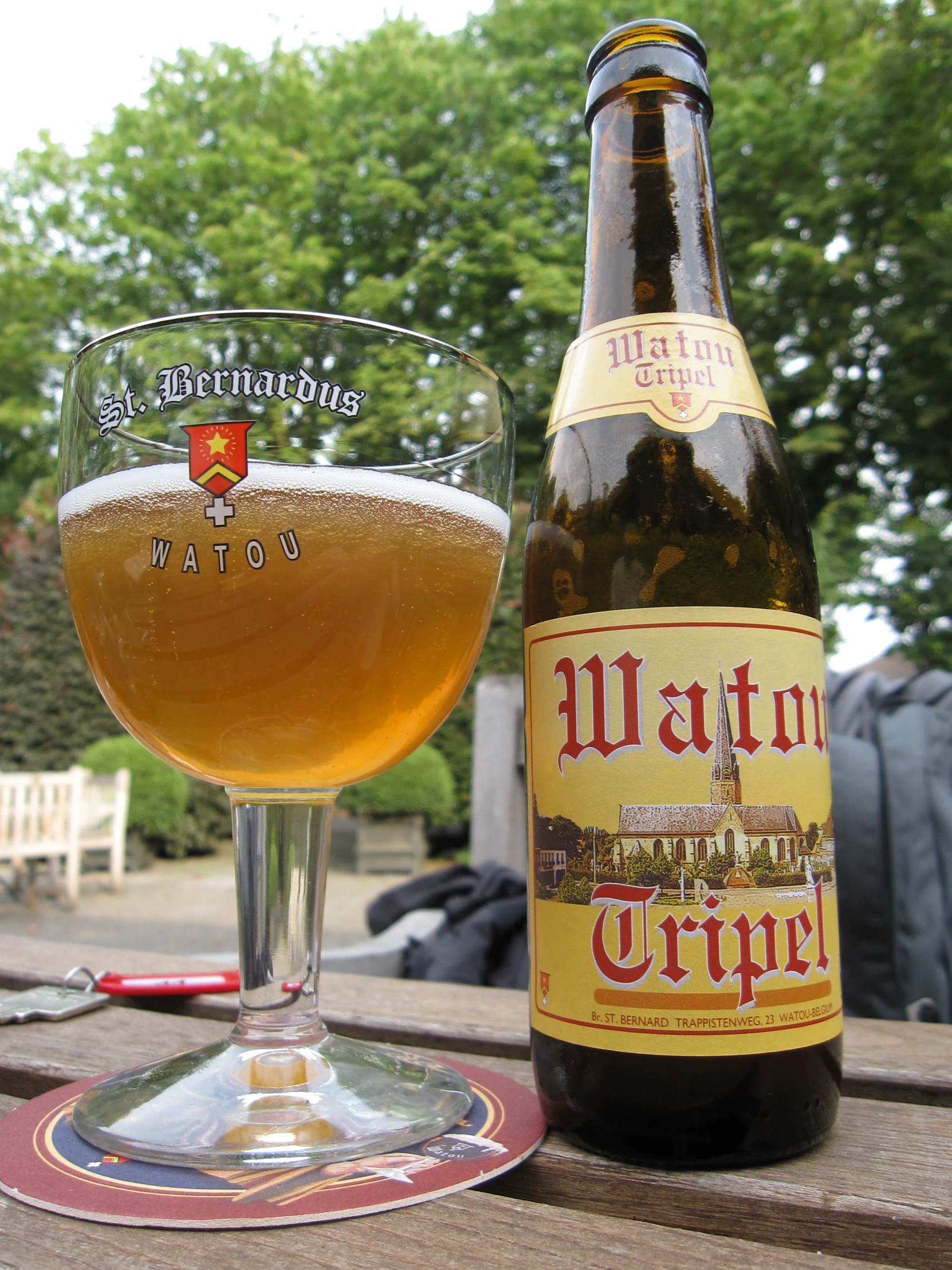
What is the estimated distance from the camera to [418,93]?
12.3 m

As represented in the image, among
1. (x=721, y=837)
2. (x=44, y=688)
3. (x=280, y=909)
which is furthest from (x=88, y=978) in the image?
(x=44, y=688)

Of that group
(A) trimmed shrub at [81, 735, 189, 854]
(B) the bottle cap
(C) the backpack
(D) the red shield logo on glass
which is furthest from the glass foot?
(A) trimmed shrub at [81, 735, 189, 854]

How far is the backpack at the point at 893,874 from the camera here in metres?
1.79

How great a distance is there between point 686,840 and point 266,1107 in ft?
1.29

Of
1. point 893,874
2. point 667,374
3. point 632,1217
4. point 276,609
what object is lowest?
point 632,1217

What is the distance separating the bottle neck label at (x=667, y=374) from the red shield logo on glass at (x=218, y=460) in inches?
15.6

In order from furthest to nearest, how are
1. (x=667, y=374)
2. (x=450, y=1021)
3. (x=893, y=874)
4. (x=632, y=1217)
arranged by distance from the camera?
(x=893, y=874) → (x=450, y=1021) → (x=667, y=374) → (x=632, y=1217)

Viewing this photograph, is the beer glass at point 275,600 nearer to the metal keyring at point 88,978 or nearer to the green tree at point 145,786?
the metal keyring at point 88,978

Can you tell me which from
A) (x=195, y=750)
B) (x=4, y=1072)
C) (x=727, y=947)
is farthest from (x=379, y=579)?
(x=4, y=1072)

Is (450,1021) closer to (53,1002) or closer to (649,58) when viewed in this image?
(53,1002)

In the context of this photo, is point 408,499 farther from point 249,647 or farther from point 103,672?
point 103,672

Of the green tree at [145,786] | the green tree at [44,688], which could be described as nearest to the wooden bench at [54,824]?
the green tree at [145,786]

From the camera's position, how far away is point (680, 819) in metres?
0.77

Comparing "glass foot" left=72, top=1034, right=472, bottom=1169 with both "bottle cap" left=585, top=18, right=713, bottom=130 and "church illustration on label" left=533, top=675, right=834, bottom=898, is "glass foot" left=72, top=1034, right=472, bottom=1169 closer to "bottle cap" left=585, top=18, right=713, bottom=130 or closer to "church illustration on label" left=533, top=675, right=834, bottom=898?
"church illustration on label" left=533, top=675, right=834, bottom=898
